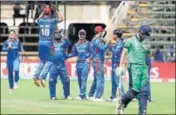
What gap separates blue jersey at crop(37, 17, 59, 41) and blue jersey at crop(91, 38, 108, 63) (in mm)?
4497

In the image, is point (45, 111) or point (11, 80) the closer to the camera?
point (45, 111)

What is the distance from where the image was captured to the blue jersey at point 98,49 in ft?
71.7

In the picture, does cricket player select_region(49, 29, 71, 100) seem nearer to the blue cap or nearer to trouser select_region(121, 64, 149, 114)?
trouser select_region(121, 64, 149, 114)

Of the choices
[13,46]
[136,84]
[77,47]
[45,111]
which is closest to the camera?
[136,84]

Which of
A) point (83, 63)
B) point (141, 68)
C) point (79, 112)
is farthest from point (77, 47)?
point (141, 68)

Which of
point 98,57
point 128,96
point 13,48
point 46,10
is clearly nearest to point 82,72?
point 98,57

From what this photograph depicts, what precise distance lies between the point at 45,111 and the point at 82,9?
19119 mm

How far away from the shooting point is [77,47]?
22750mm

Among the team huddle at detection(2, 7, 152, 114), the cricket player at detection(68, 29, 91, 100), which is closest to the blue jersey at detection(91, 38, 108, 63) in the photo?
the team huddle at detection(2, 7, 152, 114)

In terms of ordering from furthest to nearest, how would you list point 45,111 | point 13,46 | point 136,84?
point 13,46, point 45,111, point 136,84

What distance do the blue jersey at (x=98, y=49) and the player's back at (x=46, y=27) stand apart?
4504mm

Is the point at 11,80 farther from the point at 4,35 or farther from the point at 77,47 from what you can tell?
the point at 4,35

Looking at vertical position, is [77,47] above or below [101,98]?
above

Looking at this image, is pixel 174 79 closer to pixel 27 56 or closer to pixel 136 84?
pixel 27 56
